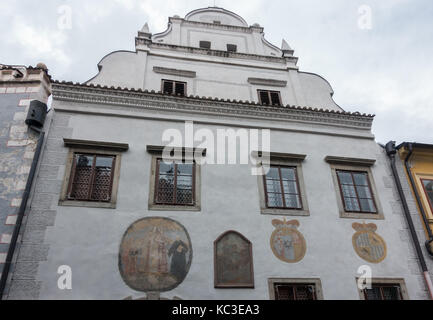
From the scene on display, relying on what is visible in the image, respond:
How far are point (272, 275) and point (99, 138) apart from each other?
567cm

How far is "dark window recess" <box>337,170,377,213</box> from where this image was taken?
900cm

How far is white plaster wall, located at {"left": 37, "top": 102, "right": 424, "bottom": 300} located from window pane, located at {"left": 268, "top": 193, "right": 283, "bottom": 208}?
1.27ft

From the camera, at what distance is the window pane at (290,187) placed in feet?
29.2

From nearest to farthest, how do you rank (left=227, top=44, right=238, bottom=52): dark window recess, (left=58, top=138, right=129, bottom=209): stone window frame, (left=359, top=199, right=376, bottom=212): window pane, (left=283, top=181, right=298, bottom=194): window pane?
1. (left=58, top=138, right=129, bottom=209): stone window frame
2. (left=283, top=181, right=298, bottom=194): window pane
3. (left=359, top=199, right=376, bottom=212): window pane
4. (left=227, top=44, right=238, bottom=52): dark window recess

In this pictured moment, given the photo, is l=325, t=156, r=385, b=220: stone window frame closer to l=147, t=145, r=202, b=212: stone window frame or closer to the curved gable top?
l=147, t=145, r=202, b=212: stone window frame

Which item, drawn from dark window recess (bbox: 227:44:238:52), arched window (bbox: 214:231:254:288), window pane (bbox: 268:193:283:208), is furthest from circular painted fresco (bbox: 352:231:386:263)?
dark window recess (bbox: 227:44:238:52)

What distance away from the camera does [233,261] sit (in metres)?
7.60

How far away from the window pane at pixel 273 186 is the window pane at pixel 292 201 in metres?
0.28

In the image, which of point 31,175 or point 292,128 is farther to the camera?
point 292,128

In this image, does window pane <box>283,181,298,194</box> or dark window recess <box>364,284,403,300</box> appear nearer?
dark window recess <box>364,284,403,300</box>

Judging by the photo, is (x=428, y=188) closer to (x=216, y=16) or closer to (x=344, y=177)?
→ (x=344, y=177)
